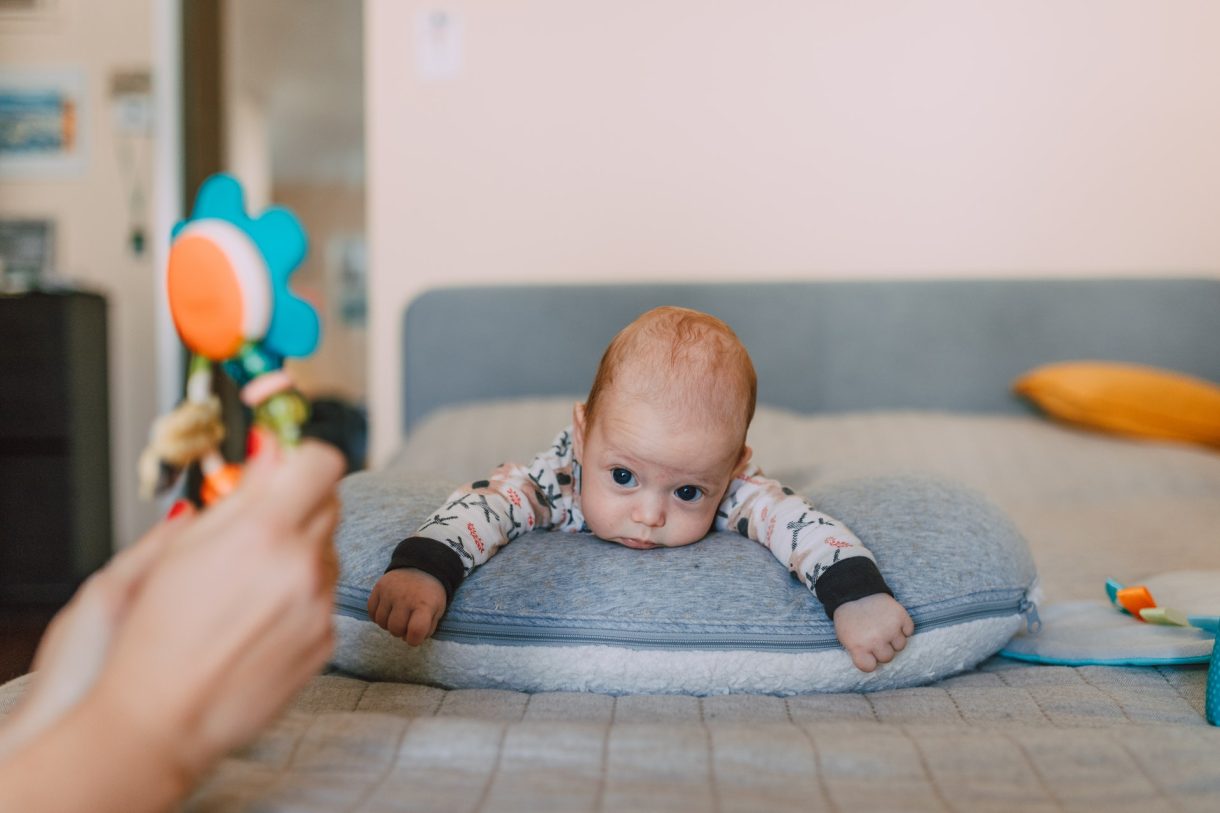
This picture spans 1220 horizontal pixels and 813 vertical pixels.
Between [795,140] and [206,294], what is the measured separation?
6.44 ft

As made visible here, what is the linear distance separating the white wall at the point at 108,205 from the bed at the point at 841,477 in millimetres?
1628

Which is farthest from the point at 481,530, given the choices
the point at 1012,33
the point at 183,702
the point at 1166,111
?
the point at 1166,111

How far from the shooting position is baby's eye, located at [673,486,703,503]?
103cm

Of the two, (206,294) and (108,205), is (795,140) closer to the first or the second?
(206,294)

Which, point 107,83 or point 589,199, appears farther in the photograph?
point 107,83

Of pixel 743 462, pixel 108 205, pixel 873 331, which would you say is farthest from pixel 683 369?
pixel 108 205

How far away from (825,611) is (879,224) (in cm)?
165

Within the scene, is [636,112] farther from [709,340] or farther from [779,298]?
[709,340]

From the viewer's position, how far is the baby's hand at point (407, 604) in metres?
0.86

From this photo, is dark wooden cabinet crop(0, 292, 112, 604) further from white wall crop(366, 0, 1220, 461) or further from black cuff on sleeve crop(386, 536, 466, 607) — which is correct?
black cuff on sleeve crop(386, 536, 466, 607)

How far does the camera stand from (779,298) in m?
2.19

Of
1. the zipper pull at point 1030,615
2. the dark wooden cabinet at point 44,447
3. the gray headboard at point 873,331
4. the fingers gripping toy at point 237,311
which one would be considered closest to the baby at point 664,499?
the zipper pull at point 1030,615

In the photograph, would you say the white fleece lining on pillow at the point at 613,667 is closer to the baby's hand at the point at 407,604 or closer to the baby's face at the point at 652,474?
the baby's hand at the point at 407,604

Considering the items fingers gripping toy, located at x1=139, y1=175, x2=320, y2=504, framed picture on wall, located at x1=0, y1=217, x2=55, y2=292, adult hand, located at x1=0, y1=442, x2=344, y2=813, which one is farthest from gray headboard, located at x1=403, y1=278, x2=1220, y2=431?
framed picture on wall, located at x1=0, y1=217, x2=55, y2=292
